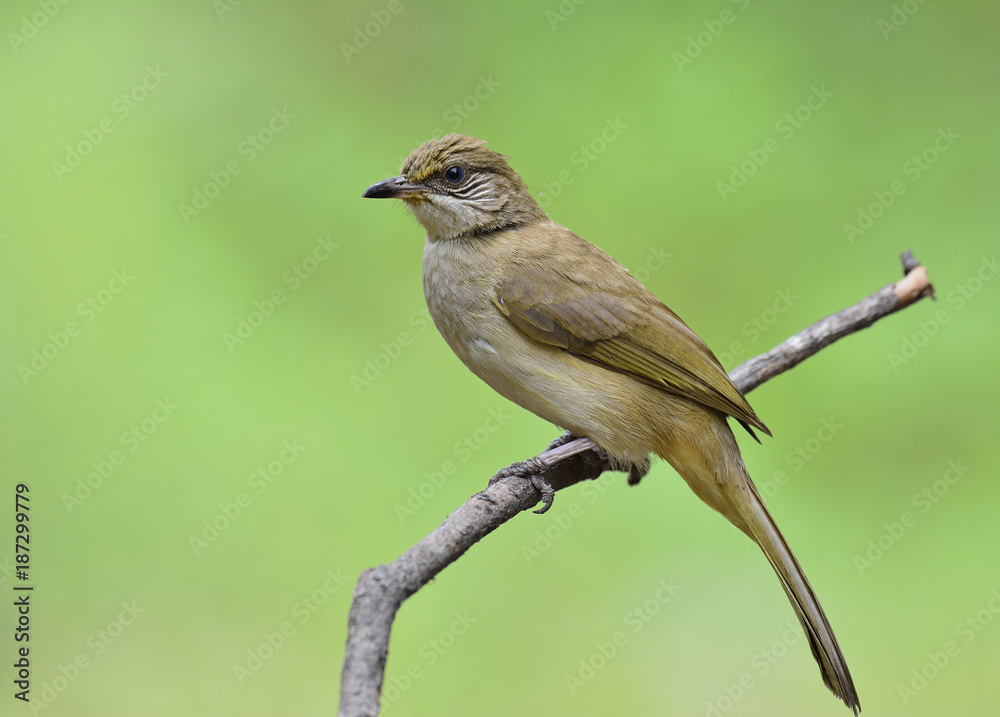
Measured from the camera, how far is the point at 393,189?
13.6ft

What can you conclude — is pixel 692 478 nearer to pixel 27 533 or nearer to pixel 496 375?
pixel 496 375

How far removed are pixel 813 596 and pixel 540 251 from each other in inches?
78.7

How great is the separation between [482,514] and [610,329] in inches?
51.0

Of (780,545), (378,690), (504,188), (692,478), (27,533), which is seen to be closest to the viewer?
(378,690)

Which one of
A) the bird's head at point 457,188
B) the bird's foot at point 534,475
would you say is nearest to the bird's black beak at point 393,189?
the bird's head at point 457,188

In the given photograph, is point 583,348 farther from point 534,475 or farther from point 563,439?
point 563,439

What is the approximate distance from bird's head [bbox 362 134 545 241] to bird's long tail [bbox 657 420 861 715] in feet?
4.70

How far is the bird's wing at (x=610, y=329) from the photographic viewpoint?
13.1 feet

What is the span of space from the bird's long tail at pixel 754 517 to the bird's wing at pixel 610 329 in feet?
0.66

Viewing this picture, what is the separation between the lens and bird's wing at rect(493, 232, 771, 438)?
4.00 meters

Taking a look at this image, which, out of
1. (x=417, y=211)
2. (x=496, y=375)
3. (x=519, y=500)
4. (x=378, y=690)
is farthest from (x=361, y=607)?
(x=417, y=211)

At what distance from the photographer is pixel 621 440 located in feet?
13.2

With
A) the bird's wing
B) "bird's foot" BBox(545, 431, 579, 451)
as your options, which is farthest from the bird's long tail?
"bird's foot" BBox(545, 431, 579, 451)

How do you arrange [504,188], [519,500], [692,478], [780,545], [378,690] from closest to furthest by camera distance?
[378,690], [519,500], [780,545], [692,478], [504,188]
